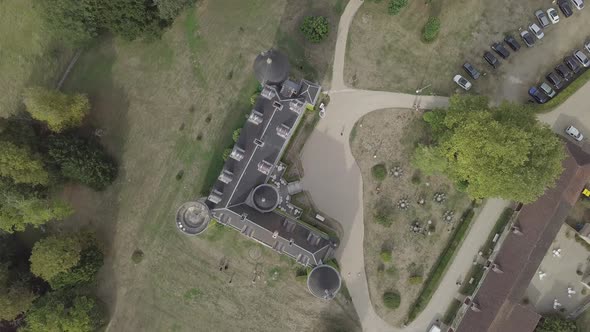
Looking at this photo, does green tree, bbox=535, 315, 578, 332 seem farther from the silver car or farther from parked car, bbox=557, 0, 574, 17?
parked car, bbox=557, 0, 574, 17

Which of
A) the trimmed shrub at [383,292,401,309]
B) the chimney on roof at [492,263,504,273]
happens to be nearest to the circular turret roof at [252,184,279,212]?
the trimmed shrub at [383,292,401,309]

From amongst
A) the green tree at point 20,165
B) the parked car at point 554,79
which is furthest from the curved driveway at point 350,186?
the green tree at point 20,165

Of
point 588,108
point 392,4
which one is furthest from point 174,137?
point 588,108

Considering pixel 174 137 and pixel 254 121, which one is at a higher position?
pixel 254 121

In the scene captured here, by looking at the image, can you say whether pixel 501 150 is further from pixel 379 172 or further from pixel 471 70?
pixel 379 172

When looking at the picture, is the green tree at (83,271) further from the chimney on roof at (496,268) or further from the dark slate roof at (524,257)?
the chimney on roof at (496,268)

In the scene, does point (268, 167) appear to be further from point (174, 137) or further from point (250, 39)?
point (250, 39)
